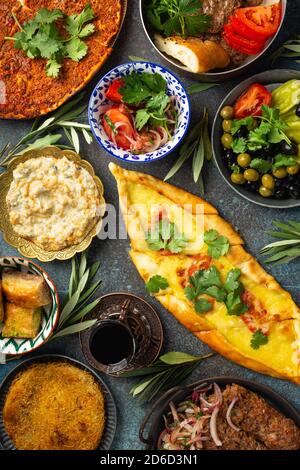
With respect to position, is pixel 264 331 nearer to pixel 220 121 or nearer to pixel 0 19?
pixel 220 121

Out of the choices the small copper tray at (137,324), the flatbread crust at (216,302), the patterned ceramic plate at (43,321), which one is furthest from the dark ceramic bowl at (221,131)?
the patterned ceramic plate at (43,321)

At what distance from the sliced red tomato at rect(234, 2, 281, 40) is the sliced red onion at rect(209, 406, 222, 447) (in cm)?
195

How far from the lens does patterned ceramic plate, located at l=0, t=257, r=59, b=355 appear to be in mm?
3389

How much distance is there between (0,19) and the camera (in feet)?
11.9

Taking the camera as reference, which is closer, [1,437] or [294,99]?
[294,99]

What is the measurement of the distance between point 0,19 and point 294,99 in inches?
68.3

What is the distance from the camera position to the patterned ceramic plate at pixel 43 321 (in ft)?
11.1

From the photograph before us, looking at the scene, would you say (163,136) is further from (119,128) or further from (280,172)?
(280,172)

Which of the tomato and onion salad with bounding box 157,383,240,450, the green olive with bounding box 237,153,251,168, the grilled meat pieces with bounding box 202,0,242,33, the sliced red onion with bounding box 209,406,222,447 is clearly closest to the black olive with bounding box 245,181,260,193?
the green olive with bounding box 237,153,251,168

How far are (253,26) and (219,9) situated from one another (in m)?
0.22

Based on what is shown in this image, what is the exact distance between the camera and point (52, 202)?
3471 millimetres

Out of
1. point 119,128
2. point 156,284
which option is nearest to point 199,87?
point 119,128

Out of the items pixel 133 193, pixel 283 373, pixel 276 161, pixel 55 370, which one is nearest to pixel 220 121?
pixel 276 161

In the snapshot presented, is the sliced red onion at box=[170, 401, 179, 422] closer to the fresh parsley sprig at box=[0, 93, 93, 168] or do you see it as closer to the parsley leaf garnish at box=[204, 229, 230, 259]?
the parsley leaf garnish at box=[204, 229, 230, 259]
